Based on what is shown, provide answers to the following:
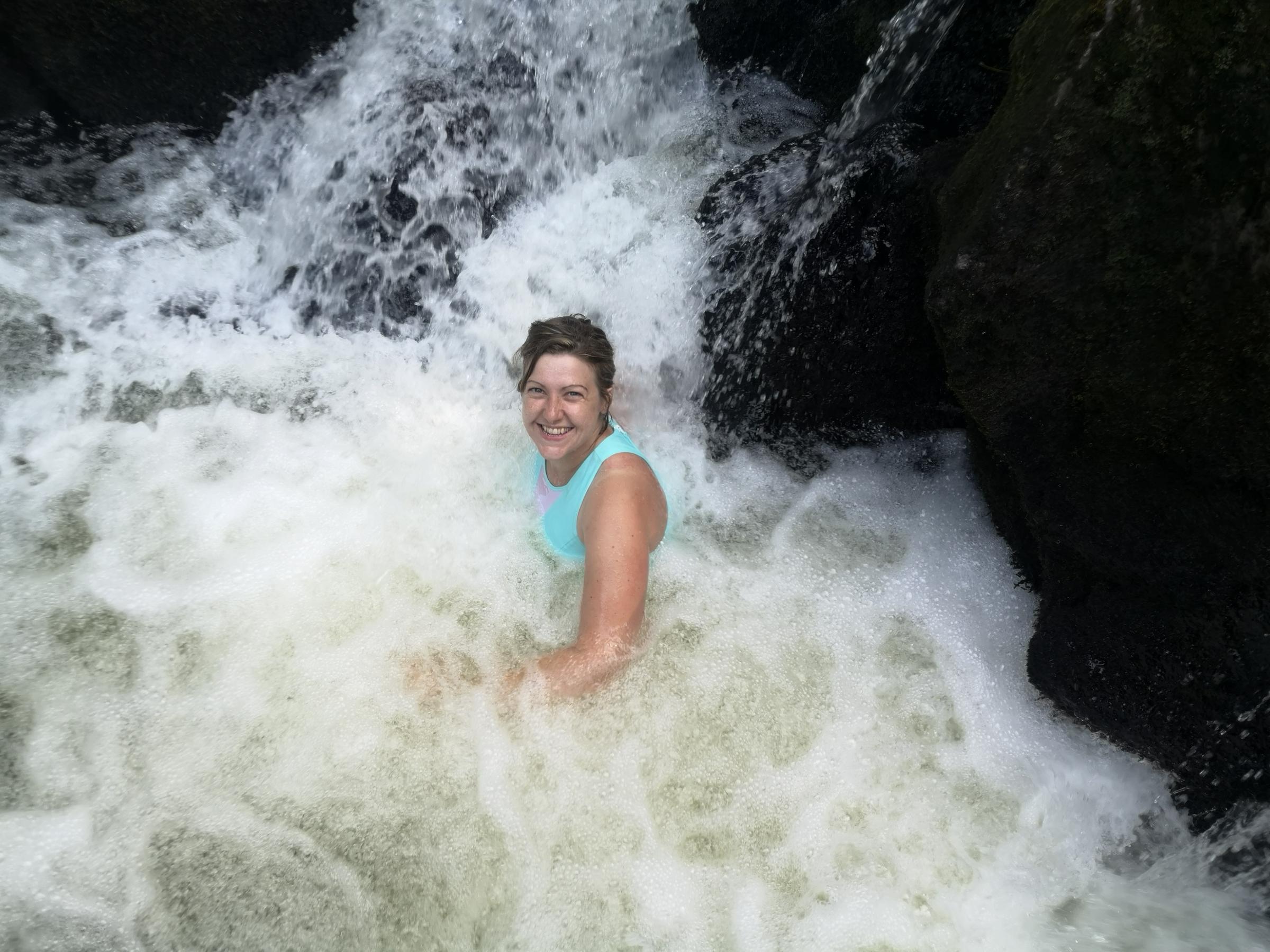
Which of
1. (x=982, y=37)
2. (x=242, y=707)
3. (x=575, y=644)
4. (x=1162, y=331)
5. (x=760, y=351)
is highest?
(x=982, y=37)

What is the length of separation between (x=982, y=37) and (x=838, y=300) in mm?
1147

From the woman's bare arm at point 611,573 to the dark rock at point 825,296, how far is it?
3.14 feet

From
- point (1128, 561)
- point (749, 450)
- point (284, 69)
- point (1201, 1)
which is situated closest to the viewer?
point (1201, 1)

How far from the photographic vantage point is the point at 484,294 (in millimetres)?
3906

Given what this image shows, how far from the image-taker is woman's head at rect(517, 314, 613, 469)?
2.80m

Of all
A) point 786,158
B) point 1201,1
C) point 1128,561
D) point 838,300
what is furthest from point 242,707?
point 1201,1

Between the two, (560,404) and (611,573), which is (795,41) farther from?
(611,573)

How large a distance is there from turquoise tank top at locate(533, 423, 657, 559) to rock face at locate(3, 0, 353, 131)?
2.92 meters

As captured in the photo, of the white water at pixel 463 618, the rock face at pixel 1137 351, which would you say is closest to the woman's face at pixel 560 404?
the white water at pixel 463 618

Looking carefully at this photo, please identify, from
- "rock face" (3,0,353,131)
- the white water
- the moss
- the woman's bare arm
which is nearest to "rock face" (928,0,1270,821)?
the white water

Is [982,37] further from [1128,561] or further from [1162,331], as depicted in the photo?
[1128,561]

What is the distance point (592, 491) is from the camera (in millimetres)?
2771

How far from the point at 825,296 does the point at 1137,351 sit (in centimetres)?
130

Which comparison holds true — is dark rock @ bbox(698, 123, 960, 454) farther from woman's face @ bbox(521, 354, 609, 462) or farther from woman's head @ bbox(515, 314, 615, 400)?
woman's face @ bbox(521, 354, 609, 462)
